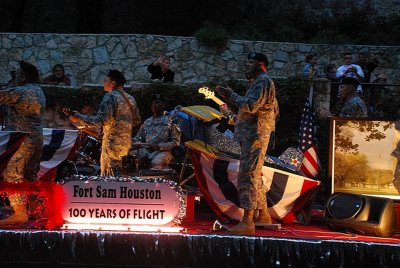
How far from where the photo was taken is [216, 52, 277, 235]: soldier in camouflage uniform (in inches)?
255

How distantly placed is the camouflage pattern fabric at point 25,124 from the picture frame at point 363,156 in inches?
143

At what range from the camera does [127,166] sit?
24.7 feet

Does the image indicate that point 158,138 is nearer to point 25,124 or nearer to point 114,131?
point 114,131

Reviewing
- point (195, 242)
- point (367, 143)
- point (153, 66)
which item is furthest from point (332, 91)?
point (195, 242)

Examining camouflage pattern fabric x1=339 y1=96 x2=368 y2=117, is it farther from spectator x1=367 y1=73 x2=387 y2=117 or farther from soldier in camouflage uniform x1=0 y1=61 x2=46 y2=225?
soldier in camouflage uniform x1=0 y1=61 x2=46 y2=225

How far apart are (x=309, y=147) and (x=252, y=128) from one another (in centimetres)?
187

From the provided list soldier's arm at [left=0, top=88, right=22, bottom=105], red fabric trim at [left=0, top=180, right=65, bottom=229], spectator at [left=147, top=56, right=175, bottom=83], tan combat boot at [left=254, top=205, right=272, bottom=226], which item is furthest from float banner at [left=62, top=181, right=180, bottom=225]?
spectator at [left=147, top=56, right=175, bottom=83]

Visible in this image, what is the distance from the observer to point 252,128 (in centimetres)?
659

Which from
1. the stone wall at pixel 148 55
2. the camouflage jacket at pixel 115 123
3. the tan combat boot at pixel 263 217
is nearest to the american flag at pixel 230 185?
the tan combat boot at pixel 263 217

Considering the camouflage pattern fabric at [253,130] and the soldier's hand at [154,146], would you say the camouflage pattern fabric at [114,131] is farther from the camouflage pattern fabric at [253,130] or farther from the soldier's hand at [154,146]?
the camouflage pattern fabric at [253,130]

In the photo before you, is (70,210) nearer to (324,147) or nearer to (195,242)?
(195,242)

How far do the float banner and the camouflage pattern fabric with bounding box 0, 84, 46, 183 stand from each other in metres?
0.73

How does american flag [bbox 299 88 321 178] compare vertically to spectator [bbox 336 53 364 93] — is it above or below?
below

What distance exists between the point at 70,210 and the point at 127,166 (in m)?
1.33
